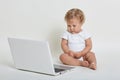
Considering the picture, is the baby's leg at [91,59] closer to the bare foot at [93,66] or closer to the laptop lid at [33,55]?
the bare foot at [93,66]

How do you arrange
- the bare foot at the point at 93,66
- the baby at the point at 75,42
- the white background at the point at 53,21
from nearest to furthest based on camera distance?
the bare foot at the point at 93,66 → the baby at the point at 75,42 → the white background at the point at 53,21

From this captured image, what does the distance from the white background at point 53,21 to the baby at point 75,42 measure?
0.25m

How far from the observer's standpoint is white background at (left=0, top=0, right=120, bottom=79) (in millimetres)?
2189

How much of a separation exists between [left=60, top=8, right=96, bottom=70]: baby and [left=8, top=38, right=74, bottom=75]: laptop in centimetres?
14

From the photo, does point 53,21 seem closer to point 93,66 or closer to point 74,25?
point 74,25

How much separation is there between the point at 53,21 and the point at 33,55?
711mm

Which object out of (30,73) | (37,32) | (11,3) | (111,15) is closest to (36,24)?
(37,32)

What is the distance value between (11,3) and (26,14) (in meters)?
0.14

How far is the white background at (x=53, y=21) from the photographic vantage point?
7.18ft

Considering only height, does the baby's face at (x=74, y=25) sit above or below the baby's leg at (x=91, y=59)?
above

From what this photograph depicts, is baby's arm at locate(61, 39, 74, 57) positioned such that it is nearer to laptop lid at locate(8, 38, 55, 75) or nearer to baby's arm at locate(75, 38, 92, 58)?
baby's arm at locate(75, 38, 92, 58)

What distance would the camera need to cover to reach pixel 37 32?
2.32m

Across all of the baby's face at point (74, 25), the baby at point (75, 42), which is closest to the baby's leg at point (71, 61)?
the baby at point (75, 42)

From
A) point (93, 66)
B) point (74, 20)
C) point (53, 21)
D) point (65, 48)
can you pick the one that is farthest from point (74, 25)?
point (53, 21)
